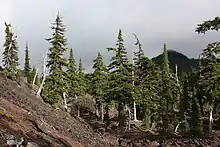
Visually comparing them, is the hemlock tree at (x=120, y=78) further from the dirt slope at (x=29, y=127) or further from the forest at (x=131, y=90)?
the dirt slope at (x=29, y=127)

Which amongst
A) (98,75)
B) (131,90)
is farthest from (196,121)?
(98,75)

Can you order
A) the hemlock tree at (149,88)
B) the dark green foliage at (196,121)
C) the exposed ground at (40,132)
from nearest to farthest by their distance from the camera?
the exposed ground at (40,132), the dark green foliage at (196,121), the hemlock tree at (149,88)

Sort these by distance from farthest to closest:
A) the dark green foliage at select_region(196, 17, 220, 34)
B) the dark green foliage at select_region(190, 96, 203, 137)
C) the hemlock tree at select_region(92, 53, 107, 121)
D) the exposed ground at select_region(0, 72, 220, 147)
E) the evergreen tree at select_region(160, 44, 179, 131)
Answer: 1. the hemlock tree at select_region(92, 53, 107, 121)
2. the evergreen tree at select_region(160, 44, 179, 131)
3. the dark green foliage at select_region(190, 96, 203, 137)
4. the exposed ground at select_region(0, 72, 220, 147)
5. the dark green foliage at select_region(196, 17, 220, 34)

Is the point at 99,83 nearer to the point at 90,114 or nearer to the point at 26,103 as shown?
the point at 90,114

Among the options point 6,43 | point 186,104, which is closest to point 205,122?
point 186,104

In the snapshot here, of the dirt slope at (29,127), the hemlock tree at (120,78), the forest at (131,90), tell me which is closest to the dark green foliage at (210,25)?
the dirt slope at (29,127)

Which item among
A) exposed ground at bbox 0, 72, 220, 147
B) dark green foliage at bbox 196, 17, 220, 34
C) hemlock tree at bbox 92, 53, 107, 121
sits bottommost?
exposed ground at bbox 0, 72, 220, 147

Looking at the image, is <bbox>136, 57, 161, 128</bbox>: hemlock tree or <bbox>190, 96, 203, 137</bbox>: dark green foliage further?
<bbox>136, 57, 161, 128</bbox>: hemlock tree

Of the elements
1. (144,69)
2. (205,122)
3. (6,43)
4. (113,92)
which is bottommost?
(205,122)

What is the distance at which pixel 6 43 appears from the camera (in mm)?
65125

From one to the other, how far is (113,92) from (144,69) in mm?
9185

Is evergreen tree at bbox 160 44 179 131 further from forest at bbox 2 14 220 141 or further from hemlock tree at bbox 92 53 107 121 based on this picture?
hemlock tree at bbox 92 53 107 121

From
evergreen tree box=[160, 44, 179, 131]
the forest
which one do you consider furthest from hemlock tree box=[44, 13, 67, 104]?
evergreen tree box=[160, 44, 179, 131]

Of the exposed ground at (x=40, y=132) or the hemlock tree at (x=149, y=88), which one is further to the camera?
the hemlock tree at (x=149, y=88)
